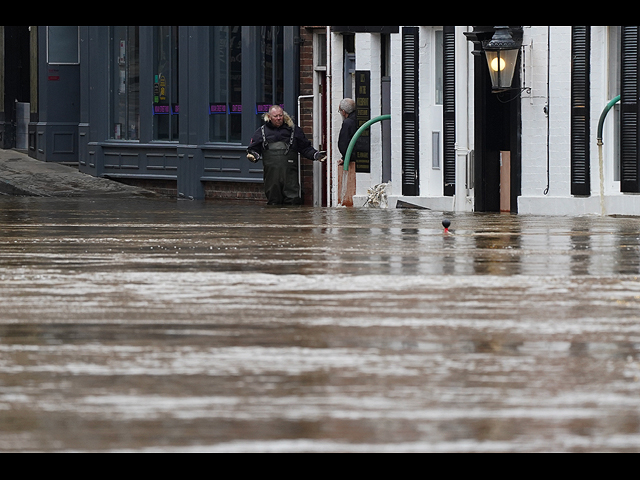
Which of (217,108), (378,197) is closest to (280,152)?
(378,197)

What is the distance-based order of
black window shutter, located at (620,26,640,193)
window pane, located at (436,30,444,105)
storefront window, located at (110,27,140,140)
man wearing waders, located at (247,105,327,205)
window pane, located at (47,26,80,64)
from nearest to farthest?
black window shutter, located at (620,26,640,193) < window pane, located at (436,30,444,105) < man wearing waders, located at (247,105,327,205) < storefront window, located at (110,27,140,140) < window pane, located at (47,26,80,64)

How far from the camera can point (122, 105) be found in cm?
2697

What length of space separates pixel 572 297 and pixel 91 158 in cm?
2212

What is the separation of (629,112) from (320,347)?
12.0m

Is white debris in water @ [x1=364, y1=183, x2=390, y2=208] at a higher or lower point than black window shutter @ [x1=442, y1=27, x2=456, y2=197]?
lower

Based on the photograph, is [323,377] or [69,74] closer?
[323,377]

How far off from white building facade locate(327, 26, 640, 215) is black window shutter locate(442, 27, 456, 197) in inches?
0.8

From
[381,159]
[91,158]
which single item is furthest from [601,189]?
[91,158]

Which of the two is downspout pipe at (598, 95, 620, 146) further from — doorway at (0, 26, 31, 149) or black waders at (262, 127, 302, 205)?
doorway at (0, 26, 31, 149)

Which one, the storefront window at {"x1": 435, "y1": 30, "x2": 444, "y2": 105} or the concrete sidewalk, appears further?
the concrete sidewalk

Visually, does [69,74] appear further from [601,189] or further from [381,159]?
[601,189]

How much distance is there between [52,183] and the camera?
2489 centimetres

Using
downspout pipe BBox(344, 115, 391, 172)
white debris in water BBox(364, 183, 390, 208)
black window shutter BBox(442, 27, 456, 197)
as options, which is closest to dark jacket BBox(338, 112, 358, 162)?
downspout pipe BBox(344, 115, 391, 172)

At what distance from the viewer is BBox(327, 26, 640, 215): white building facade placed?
16.9 meters
